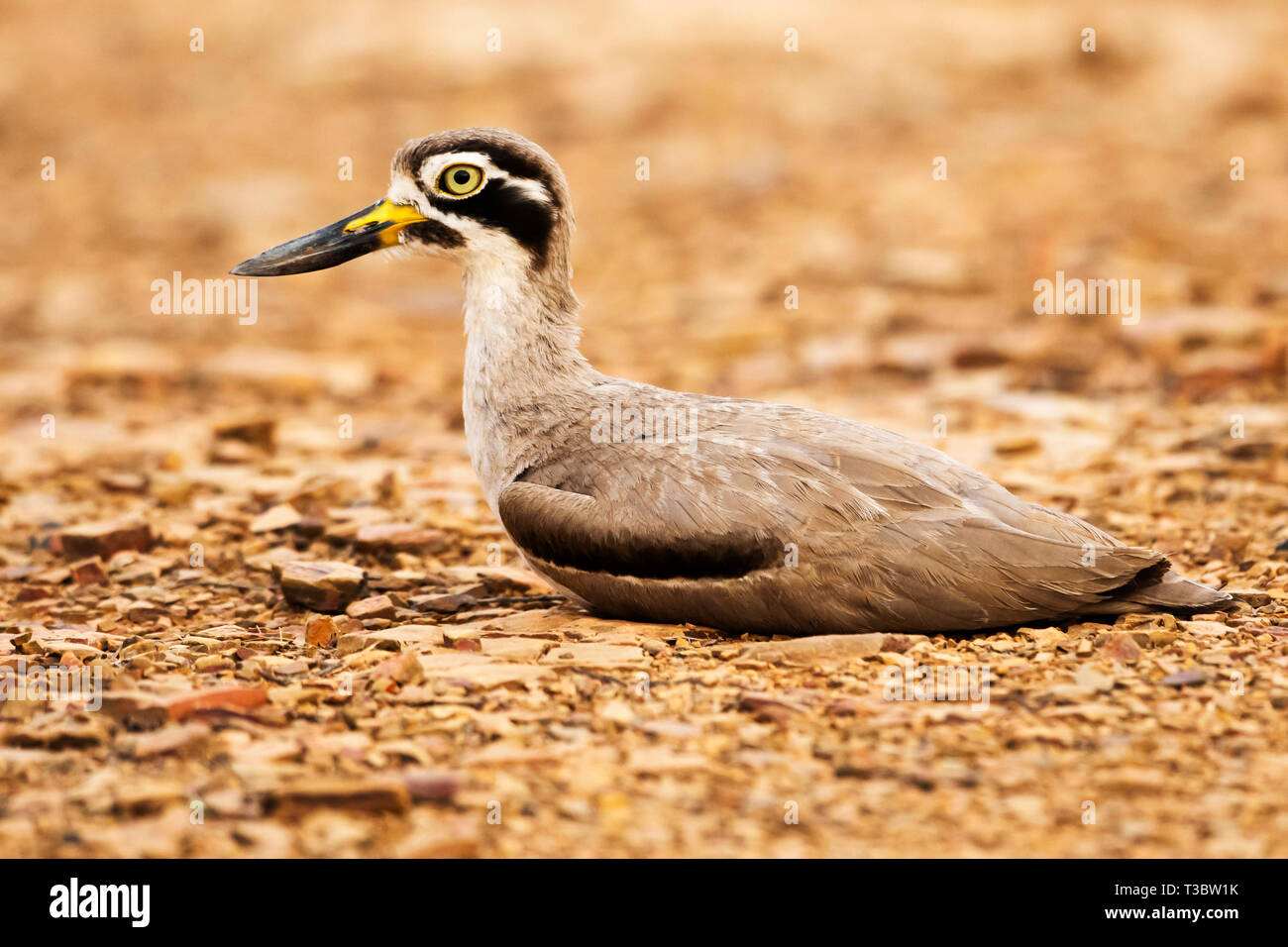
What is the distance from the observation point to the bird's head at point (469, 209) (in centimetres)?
693

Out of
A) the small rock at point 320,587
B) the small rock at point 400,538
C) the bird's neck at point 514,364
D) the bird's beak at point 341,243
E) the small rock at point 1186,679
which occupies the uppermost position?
the bird's beak at point 341,243

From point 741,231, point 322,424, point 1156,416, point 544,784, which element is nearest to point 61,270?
point 322,424

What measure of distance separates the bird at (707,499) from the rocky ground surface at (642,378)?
188 millimetres

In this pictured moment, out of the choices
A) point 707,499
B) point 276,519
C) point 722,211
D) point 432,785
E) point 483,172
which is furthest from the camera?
point 722,211

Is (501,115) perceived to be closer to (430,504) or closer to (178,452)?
(178,452)

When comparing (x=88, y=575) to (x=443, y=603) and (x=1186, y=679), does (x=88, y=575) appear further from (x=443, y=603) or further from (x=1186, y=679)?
(x=1186, y=679)

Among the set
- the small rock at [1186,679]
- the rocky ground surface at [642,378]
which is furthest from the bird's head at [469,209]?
the small rock at [1186,679]

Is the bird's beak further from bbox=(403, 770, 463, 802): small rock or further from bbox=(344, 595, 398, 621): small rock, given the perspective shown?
bbox=(403, 770, 463, 802): small rock

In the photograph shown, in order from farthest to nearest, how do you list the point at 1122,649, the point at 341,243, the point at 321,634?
the point at 341,243
the point at 321,634
the point at 1122,649

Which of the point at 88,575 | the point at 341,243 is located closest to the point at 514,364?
the point at 341,243

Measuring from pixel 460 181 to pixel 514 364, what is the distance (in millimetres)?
895

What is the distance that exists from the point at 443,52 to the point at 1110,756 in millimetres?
17292

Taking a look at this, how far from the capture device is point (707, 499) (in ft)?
20.0

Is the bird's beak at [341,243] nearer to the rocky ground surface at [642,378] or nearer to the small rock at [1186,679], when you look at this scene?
the rocky ground surface at [642,378]
